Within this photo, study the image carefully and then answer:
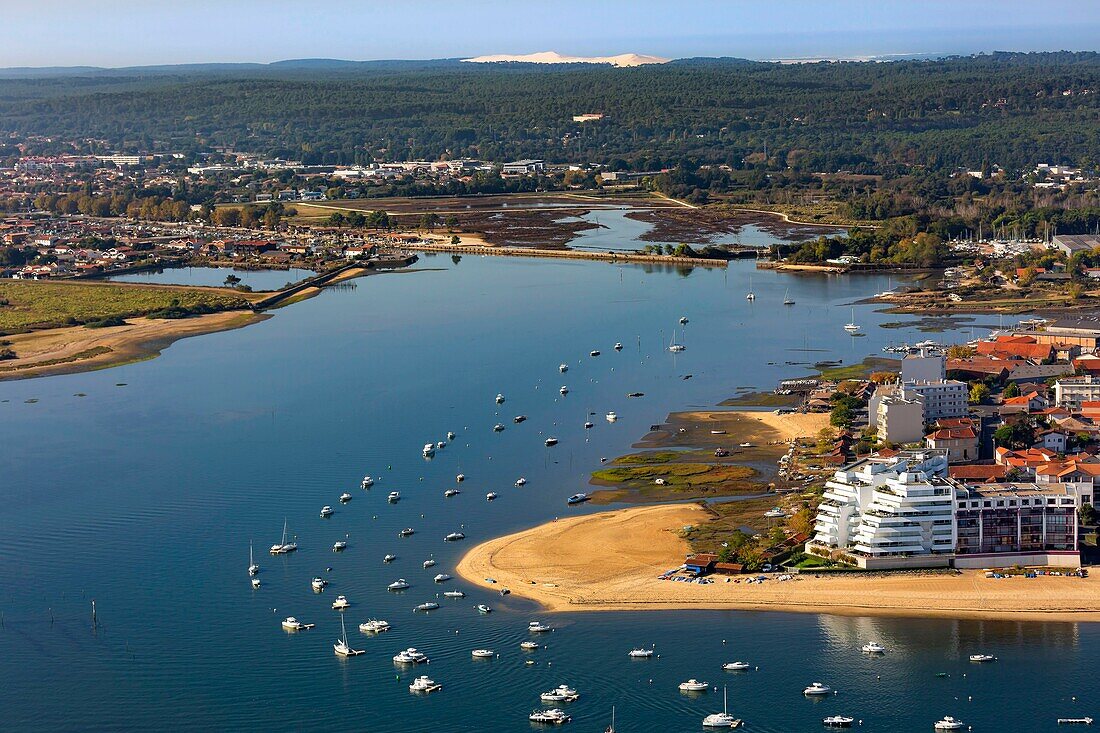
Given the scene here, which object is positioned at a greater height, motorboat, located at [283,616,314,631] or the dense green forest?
the dense green forest

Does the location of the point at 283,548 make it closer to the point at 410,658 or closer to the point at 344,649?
the point at 344,649

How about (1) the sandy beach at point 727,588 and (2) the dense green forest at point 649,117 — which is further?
(2) the dense green forest at point 649,117

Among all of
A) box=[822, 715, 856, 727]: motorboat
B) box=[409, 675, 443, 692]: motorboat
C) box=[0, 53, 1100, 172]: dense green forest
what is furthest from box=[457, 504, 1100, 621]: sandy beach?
box=[0, 53, 1100, 172]: dense green forest

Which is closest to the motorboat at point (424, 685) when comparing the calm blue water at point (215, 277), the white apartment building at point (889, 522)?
the white apartment building at point (889, 522)

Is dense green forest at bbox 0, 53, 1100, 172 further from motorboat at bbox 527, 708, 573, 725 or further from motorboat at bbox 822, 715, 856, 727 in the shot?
motorboat at bbox 527, 708, 573, 725

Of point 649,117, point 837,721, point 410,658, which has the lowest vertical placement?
point 837,721

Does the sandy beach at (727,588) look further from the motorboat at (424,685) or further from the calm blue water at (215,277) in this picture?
the calm blue water at (215,277)

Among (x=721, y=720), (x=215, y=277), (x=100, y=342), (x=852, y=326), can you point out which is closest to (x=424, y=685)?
(x=721, y=720)
